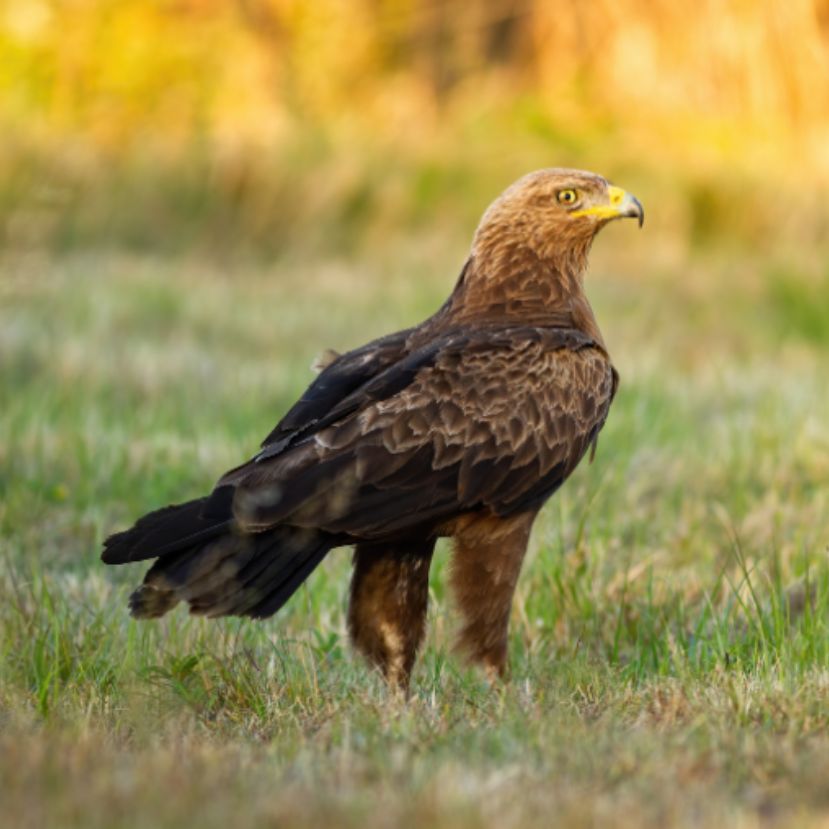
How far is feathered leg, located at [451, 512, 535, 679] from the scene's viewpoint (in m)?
4.29

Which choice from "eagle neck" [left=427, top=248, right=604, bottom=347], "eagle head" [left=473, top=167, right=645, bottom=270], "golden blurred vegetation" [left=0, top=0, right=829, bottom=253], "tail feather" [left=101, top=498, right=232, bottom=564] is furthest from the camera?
"golden blurred vegetation" [left=0, top=0, right=829, bottom=253]

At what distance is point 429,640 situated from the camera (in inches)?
189

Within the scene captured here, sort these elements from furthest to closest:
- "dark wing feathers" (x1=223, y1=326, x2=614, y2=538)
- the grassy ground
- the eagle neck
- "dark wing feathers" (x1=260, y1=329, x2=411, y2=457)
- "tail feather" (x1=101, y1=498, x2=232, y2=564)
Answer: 1. the eagle neck
2. "dark wing feathers" (x1=260, y1=329, x2=411, y2=457)
3. "dark wing feathers" (x1=223, y1=326, x2=614, y2=538)
4. "tail feather" (x1=101, y1=498, x2=232, y2=564)
5. the grassy ground

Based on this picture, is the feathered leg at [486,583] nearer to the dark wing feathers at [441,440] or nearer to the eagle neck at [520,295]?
the dark wing feathers at [441,440]

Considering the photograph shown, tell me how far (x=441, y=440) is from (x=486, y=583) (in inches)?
15.4

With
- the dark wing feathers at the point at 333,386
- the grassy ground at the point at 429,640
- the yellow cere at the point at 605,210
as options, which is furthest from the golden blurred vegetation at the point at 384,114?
the dark wing feathers at the point at 333,386

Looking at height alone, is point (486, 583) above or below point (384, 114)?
below

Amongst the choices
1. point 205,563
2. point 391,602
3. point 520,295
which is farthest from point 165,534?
point 520,295

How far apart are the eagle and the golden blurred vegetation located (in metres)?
6.39

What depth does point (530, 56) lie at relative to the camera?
1542 centimetres

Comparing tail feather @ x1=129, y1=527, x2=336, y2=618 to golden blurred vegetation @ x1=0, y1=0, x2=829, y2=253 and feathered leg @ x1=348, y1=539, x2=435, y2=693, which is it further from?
golden blurred vegetation @ x1=0, y1=0, x2=829, y2=253

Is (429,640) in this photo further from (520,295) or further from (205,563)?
(205,563)

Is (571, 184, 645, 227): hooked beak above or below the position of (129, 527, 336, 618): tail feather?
above

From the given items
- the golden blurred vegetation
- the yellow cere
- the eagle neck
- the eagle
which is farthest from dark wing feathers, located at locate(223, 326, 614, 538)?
the golden blurred vegetation
